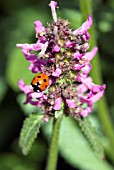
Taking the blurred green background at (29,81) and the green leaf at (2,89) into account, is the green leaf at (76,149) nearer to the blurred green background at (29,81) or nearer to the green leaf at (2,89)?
the blurred green background at (29,81)

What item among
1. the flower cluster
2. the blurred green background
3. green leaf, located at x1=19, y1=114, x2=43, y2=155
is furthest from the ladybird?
the blurred green background

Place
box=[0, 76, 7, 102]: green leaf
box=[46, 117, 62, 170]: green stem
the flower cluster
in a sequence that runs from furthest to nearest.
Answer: box=[0, 76, 7, 102]: green leaf → box=[46, 117, 62, 170]: green stem → the flower cluster

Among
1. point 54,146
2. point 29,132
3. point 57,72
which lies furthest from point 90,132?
point 57,72

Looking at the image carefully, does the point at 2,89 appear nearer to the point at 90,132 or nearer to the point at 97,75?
the point at 97,75

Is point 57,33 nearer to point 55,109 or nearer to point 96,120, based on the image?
point 55,109

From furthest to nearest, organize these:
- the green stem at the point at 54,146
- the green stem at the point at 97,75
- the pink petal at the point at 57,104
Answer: the green stem at the point at 97,75 → the green stem at the point at 54,146 → the pink petal at the point at 57,104

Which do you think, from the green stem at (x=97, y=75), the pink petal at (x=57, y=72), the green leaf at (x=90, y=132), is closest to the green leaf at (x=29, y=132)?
the green leaf at (x=90, y=132)

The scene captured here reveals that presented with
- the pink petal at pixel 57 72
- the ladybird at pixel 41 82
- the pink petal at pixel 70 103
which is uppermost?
the pink petal at pixel 57 72

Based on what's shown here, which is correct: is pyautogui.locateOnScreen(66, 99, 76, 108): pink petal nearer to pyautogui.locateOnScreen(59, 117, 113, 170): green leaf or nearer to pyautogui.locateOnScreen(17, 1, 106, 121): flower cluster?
pyautogui.locateOnScreen(17, 1, 106, 121): flower cluster
